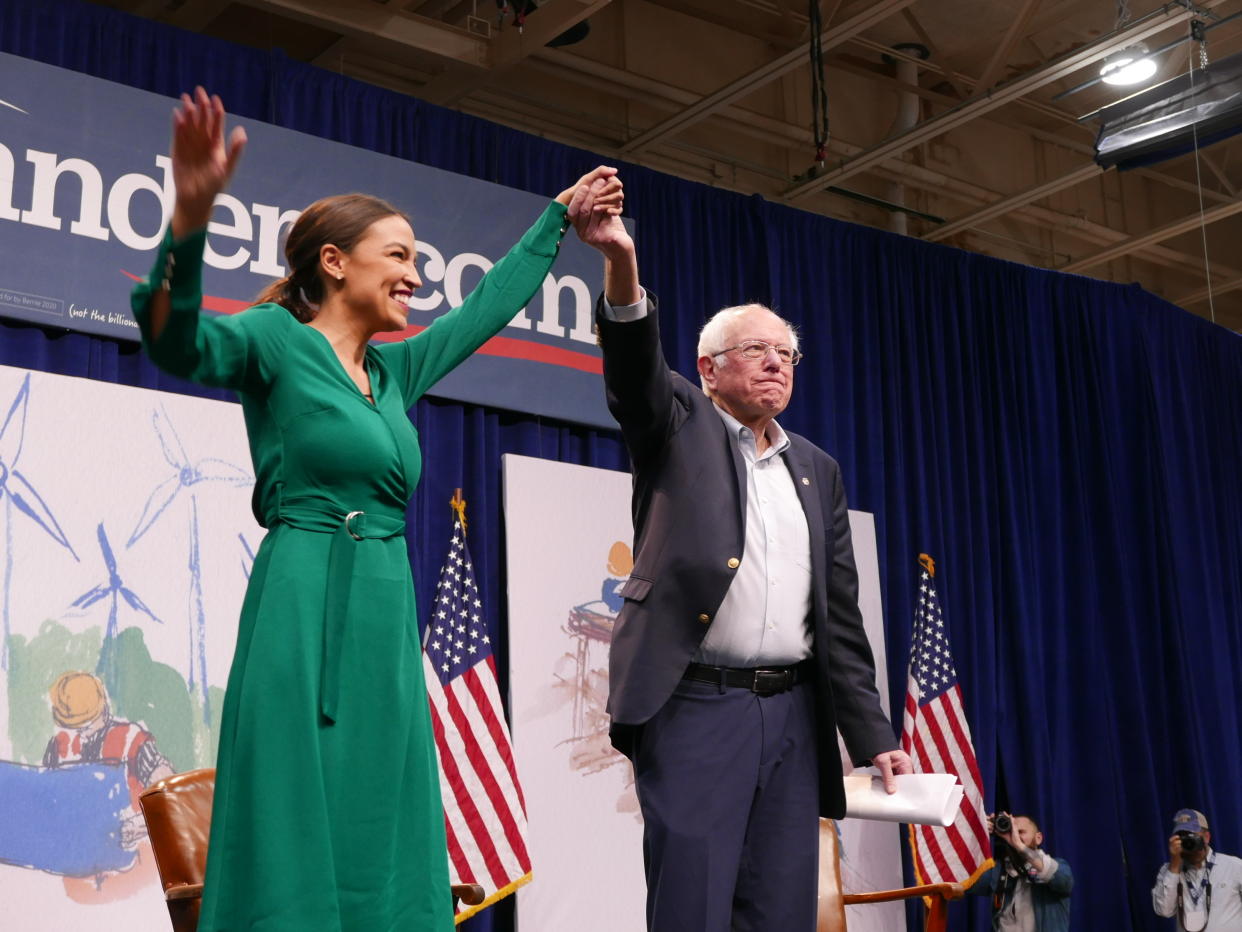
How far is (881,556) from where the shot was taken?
7555 mm

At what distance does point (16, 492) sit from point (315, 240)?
3011 mm

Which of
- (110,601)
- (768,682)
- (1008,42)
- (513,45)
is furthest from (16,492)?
(1008,42)

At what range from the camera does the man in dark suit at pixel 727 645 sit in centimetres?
240

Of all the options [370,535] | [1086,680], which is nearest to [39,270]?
[370,535]

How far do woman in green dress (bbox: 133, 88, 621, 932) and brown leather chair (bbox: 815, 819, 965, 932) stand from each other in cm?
264

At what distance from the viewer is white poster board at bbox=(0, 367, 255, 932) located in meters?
4.52

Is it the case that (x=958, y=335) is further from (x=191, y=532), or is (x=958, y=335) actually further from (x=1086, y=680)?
(x=191, y=532)

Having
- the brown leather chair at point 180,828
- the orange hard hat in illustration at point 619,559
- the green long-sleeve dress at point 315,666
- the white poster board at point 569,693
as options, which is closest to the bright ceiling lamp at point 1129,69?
the white poster board at point 569,693

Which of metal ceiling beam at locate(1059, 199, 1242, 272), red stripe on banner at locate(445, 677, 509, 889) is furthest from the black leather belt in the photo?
metal ceiling beam at locate(1059, 199, 1242, 272)

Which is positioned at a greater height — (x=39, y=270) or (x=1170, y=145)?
(x=1170, y=145)

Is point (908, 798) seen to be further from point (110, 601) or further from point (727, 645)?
point (110, 601)

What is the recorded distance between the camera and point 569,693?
591cm

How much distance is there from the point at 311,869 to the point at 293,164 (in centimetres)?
432

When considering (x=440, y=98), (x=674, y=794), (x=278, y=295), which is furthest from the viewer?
(x=440, y=98)
